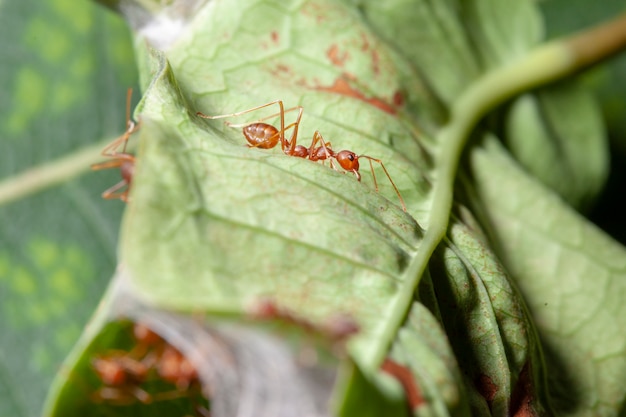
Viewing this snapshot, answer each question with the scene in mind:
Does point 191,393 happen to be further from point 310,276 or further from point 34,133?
point 34,133

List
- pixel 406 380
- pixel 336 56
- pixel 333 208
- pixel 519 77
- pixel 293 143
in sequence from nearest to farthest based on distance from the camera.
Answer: pixel 406 380, pixel 333 208, pixel 293 143, pixel 336 56, pixel 519 77

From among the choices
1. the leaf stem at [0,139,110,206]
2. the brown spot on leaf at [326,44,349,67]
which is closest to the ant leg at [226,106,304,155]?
the brown spot on leaf at [326,44,349,67]

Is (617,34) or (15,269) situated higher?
(617,34)

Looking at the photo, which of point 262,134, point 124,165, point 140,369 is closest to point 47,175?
point 124,165

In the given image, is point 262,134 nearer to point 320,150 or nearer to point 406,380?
point 320,150

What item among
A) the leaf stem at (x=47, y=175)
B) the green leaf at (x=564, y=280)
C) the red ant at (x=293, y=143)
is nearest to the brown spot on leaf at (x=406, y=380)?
the red ant at (x=293, y=143)

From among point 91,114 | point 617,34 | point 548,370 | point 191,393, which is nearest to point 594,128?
point 617,34

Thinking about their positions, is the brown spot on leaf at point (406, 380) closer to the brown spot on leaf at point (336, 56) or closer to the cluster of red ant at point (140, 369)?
the cluster of red ant at point (140, 369)
